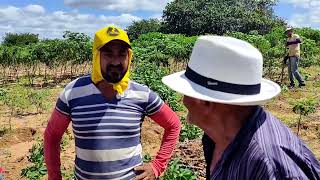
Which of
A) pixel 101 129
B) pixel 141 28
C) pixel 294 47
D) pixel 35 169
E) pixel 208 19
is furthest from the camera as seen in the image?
pixel 141 28

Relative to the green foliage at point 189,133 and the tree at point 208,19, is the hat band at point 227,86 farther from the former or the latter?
the tree at point 208,19

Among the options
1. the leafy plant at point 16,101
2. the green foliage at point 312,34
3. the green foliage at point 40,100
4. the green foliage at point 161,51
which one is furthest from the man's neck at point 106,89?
the green foliage at point 312,34

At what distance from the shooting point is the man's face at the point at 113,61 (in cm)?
244

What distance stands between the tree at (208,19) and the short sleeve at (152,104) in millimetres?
30679

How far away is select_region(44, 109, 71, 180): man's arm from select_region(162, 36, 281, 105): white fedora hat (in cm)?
105

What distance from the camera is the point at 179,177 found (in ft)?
13.4

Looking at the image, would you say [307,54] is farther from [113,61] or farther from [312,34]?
[113,61]

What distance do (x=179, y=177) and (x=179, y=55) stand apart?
40.0 ft

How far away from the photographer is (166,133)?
2689 mm

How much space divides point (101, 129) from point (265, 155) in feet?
3.73

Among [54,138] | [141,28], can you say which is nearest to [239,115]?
[54,138]

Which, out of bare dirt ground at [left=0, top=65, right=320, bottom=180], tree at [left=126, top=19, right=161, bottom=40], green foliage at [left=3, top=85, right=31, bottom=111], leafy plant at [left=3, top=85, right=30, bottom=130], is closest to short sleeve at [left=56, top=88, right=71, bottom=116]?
bare dirt ground at [left=0, top=65, right=320, bottom=180]

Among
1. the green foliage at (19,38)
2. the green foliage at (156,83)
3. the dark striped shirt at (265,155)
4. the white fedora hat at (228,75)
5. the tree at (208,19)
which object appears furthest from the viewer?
the green foliage at (19,38)

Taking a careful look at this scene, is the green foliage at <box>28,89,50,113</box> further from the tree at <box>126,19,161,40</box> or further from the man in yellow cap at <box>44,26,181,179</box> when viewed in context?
the tree at <box>126,19,161,40</box>
